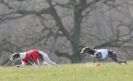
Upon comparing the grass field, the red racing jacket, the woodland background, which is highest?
the woodland background

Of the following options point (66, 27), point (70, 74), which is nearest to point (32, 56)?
point (70, 74)

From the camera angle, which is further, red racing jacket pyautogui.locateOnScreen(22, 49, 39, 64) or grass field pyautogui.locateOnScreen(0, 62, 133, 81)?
red racing jacket pyautogui.locateOnScreen(22, 49, 39, 64)

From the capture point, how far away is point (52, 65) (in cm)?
1867

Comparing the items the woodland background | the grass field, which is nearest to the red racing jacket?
the grass field

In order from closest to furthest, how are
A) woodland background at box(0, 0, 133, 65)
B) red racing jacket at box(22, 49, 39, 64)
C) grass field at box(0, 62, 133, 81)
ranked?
grass field at box(0, 62, 133, 81) → red racing jacket at box(22, 49, 39, 64) → woodland background at box(0, 0, 133, 65)

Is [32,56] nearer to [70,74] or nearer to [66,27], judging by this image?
[70,74]

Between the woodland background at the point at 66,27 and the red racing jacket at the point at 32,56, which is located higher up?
the woodland background at the point at 66,27

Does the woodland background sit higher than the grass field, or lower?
higher

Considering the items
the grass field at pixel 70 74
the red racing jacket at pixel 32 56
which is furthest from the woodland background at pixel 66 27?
the grass field at pixel 70 74

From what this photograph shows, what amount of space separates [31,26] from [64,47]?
2.86 m

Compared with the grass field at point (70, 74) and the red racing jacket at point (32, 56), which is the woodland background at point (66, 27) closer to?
the red racing jacket at point (32, 56)

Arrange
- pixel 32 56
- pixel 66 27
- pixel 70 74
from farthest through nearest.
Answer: pixel 66 27 < pixel 32 56 < pixel 70 74

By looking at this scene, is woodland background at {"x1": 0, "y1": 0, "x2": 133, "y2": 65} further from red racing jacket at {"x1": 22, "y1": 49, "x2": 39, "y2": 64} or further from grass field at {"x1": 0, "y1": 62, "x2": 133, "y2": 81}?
grass field at {"x1": 0, "y1": 62, "x2": 133, "y2": 81}

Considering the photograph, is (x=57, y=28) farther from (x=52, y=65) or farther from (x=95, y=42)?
(x=52, y=65)
